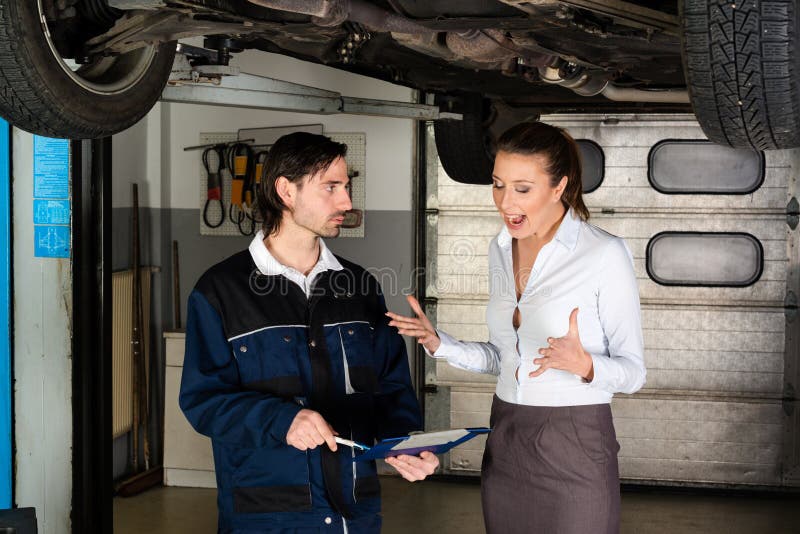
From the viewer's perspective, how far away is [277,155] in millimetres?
2293

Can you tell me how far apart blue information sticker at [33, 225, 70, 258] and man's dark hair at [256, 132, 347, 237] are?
1512 millimetres

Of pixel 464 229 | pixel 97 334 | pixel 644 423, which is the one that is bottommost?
pixel 644 423

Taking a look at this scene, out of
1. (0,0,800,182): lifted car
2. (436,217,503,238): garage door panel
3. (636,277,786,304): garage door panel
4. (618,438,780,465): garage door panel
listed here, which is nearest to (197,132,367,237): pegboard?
(436,217,503,238): garage door panel

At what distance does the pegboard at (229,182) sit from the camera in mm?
5477

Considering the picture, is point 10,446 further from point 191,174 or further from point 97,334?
point 191,174

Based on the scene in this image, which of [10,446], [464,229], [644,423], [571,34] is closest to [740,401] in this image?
[644,423]

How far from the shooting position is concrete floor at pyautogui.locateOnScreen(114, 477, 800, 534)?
479cm

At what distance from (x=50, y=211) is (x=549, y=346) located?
90.1 inches

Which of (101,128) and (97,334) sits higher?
(101,128)

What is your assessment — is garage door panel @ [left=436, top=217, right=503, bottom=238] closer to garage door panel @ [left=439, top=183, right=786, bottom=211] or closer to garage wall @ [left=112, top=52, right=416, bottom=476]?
garage door panel @ [left=439, top=183, right=786, bottom=211]

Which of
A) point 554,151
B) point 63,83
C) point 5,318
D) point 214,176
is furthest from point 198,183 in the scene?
point 554,151

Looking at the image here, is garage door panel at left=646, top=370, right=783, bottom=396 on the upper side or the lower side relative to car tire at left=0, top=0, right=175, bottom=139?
lower

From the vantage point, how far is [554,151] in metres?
2.12

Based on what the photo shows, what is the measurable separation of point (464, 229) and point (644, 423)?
1.54m
